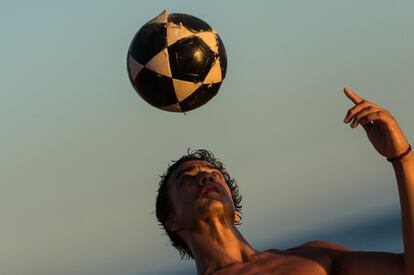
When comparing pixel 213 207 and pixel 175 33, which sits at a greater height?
pixel 175 33

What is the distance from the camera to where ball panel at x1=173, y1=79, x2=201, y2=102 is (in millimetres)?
9867

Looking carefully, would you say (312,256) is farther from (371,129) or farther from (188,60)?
(188,60)

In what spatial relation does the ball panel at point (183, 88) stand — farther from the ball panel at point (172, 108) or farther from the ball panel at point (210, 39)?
the ball panel at point (210, 39)

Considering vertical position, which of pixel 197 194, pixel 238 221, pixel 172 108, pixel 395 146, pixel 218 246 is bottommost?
pixel 218 246

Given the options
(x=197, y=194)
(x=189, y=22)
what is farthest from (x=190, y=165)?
(x=189, y=22)

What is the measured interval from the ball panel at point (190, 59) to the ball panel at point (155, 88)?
0.42 feet

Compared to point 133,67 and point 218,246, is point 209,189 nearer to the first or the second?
point 218,246

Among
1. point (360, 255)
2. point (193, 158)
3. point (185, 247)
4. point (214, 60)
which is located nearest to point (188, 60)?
point (214, 60)

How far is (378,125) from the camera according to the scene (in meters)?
8.05

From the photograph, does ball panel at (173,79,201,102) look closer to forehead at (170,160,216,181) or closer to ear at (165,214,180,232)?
forehead at (170,160,216,181)

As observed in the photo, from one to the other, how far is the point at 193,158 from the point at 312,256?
185 cm

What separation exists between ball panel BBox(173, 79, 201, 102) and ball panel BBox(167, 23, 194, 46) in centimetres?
38

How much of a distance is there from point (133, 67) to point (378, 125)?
2905mm

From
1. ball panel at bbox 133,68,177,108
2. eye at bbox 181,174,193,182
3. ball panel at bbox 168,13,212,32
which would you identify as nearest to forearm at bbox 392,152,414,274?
eye at bbox 181,174,193,182
